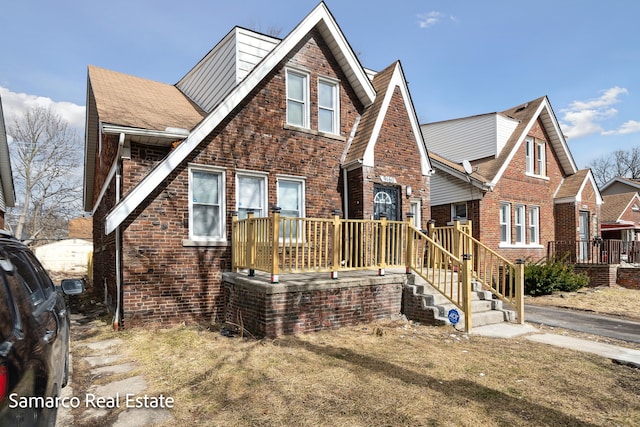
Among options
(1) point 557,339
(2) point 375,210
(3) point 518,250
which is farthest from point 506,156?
(1) point 557,339

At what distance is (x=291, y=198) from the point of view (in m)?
10.1

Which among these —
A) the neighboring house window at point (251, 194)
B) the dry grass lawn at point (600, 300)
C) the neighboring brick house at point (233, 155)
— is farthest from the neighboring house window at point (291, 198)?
the dry grass lawn at point (600, 300)

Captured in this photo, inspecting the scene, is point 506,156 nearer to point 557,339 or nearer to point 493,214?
point 493,214

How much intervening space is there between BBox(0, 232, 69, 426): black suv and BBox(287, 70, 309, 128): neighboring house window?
25.6ft

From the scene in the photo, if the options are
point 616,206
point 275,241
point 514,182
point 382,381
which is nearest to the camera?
point 382,381

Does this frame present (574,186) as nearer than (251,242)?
No

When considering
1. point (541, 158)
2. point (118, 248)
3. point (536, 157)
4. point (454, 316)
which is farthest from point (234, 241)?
point (541, 158)

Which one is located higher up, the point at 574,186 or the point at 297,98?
the point at 297,98

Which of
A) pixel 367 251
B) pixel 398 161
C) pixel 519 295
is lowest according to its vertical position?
pixel 519 295

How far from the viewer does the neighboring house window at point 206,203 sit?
348 inches

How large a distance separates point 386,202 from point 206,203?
4.80 meters

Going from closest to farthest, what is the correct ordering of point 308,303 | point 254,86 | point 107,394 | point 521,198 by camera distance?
point 107,394 < point 308,303 < point 254,86 < point 521,198

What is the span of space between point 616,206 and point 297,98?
26.3 meters

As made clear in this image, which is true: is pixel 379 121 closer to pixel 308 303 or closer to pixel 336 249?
pixel 336 249
